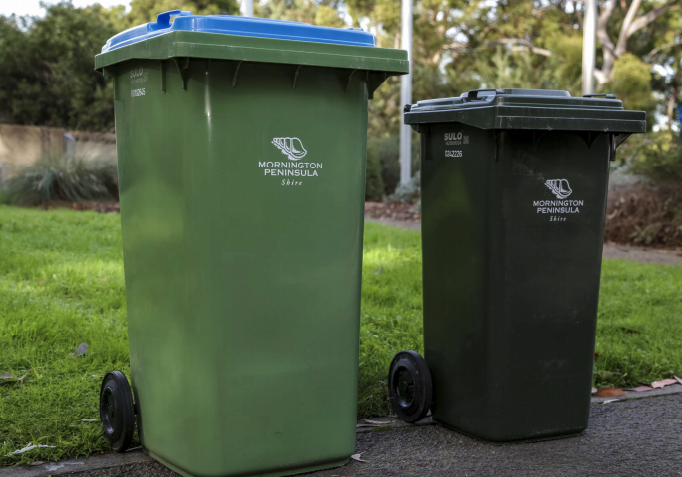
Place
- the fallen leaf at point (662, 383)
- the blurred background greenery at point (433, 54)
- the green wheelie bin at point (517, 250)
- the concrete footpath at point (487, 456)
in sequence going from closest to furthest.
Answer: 1. the concrete footpath at point (487, 456)
2. the green wheelie bin at point (517, 250)
3. the fallen leaf at point (662, 383)
4. the blurred background greenery at point (433, 54)

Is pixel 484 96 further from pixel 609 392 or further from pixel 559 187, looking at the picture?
pixel 609 392

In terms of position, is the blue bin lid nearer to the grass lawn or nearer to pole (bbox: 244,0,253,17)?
the grass lawn

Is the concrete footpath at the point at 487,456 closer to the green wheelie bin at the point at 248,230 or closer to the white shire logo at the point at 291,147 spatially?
the green wheelie bin at the point at 248,230

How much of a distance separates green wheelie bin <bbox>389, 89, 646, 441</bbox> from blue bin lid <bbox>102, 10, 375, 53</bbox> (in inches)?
26.3

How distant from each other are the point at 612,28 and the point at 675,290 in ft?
80.5

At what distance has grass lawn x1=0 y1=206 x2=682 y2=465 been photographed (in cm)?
340

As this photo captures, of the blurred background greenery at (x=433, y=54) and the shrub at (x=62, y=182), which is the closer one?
the shrub at (x=62, y=182)

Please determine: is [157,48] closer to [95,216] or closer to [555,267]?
[555,267]

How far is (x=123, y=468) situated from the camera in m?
3.00

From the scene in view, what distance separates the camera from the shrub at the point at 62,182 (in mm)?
12586

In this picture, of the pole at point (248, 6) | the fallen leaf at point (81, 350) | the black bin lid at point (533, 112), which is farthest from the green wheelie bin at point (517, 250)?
the pole at point (248, 6)

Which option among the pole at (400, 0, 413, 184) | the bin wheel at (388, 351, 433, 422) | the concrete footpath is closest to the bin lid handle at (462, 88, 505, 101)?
the bin wheel at (388, 351, 433, 422)

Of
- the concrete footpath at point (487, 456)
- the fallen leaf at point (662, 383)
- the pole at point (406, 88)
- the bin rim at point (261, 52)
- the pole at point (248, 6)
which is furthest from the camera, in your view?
the pole at point (406, 88)

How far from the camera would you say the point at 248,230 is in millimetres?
2701
